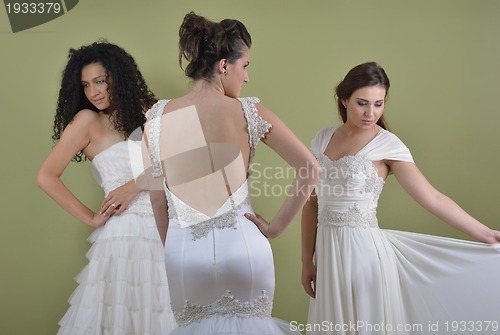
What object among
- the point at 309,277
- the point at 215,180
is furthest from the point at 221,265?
the point at 309,277

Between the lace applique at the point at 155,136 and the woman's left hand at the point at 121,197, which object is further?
the woman's left hand at the point at 121,197

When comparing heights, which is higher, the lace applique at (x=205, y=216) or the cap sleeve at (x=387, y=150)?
the cap sleeve at (x=387, y=150)

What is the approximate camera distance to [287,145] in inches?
101

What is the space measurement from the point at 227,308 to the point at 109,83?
1703mm

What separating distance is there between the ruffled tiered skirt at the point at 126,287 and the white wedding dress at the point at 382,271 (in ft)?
2.79

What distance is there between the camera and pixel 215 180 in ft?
8.17

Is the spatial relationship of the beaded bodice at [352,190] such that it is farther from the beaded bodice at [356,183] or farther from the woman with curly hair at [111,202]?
the woman with curly hair at [111,202]

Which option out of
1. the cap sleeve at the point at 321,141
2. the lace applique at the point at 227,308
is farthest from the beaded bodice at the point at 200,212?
the cap sleeve at the point at 321,141

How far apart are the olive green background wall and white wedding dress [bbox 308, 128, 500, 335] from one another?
957mm

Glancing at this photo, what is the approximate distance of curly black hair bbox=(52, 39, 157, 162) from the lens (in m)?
3.68

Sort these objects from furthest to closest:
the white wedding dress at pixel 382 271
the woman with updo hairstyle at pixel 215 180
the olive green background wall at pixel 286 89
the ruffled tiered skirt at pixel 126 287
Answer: the olive green background wall at pixel 286 89 → the ruffled tiered skirt at pixel 126 287 → the white wedding dress at pixel 382 271 → the woman with updo hairstyle at pixel 215 180

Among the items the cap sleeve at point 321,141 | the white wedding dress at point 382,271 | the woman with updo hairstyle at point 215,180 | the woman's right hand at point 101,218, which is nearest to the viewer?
the woman with updo hairstyle at point 215,180

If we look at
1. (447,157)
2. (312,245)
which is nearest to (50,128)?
(312,245)

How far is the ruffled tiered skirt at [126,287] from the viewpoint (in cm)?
346
